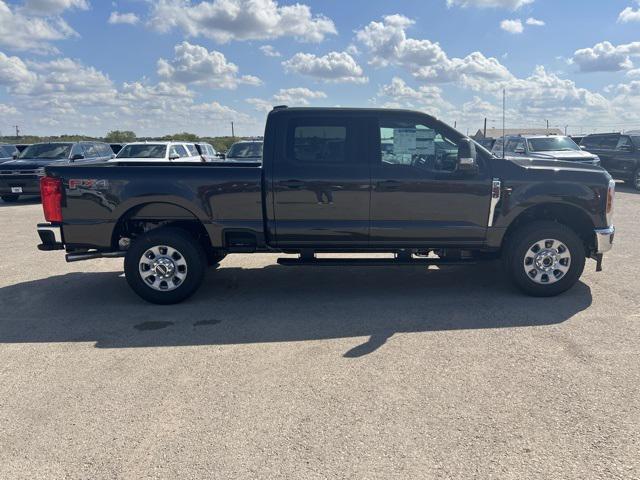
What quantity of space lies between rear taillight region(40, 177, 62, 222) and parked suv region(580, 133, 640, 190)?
18.7m

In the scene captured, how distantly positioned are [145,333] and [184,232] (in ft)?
4.24

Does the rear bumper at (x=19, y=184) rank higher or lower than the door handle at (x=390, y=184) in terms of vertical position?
lower

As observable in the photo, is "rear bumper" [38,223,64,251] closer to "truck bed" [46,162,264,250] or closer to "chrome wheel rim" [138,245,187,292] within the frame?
"truck bed" [46,162,264,250]

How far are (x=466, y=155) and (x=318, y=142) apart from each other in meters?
1.59

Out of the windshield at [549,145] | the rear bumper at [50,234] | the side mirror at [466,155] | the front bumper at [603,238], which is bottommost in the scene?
the front bumper at [603,238]

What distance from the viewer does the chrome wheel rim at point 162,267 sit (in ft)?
17.6

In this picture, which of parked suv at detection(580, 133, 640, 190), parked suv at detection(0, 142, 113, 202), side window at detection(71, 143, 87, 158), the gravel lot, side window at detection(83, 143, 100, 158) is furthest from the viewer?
parked suv at detection(580, 133, 640, 190)

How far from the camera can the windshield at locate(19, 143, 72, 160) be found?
16.4 metres

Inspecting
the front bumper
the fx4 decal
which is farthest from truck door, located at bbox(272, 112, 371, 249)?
the front bumper

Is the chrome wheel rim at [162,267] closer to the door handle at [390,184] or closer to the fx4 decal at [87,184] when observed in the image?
the fx4 decal at [87,184]

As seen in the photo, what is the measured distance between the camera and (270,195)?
534 centimetres

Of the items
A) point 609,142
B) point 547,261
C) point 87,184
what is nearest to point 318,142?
point 87,184

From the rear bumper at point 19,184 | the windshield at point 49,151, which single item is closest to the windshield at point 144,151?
the windshield at point 49,151

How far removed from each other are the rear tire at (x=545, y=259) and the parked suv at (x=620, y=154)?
14777mm
